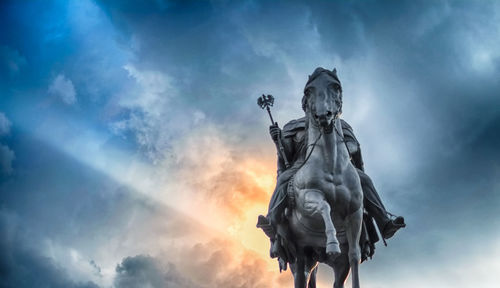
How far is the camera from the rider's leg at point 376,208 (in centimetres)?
1361

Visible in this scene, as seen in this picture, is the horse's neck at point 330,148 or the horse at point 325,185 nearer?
the horse at point 325,185

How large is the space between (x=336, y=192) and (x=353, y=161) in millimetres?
2579

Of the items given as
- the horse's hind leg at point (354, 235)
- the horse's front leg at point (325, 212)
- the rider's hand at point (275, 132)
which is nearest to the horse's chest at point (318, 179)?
the horse's front leg at point (325, 212)

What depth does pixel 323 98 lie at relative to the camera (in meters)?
12.5

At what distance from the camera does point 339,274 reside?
13844 mm

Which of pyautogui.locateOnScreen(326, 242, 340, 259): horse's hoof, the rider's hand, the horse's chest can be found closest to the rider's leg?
the horse's chest

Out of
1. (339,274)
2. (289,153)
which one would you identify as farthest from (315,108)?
(339,274)

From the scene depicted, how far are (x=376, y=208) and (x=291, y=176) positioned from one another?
2.27 meters

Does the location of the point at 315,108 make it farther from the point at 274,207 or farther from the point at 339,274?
the point at 339,274

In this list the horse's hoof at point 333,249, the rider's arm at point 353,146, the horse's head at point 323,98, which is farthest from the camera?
the rider's arm at point 353,146

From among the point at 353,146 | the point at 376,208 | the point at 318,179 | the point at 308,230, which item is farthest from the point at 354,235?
the point at 353,146

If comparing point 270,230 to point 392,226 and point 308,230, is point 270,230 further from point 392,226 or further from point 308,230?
point 392,226

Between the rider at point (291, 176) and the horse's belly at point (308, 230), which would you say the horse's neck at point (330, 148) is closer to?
the rider at point (291, 176)

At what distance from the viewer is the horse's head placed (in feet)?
40.3
